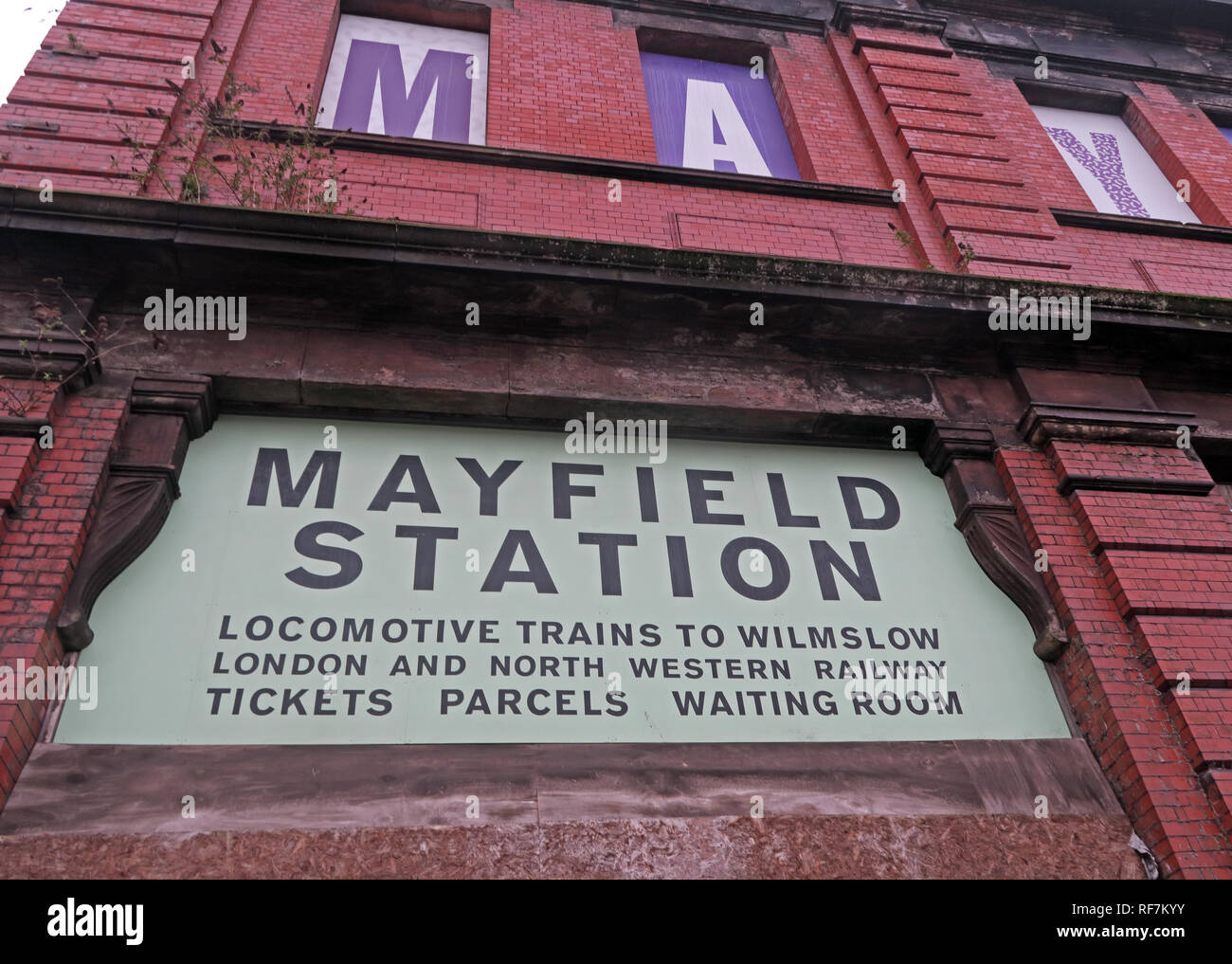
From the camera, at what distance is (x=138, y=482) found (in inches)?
205

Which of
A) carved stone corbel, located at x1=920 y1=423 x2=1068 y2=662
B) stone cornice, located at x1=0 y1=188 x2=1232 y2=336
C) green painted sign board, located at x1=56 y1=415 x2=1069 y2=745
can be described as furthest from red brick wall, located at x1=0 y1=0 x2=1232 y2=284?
green painted sign board, located at x1=56 y1=415 x2=1069 y2=745

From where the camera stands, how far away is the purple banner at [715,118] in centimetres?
859

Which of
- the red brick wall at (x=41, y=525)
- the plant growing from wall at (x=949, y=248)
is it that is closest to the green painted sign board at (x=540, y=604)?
the red brick wall at (x=41, y=525)

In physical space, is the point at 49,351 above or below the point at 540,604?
above

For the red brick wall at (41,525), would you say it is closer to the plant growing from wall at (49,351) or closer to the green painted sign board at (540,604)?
the plant growing from wall at (49,351)

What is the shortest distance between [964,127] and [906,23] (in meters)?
1.85

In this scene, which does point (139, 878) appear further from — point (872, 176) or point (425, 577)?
point (872, 176)

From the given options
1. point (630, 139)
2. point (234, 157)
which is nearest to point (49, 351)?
point (234, 157)

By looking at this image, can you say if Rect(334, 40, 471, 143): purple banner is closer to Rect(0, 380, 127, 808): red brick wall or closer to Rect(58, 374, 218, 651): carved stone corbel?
Rect(58, 374, 218, 651): carved stone corbel

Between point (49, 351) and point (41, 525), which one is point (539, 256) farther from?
point (41, 525)

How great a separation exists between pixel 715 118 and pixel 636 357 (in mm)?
3757

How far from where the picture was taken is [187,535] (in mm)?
5242

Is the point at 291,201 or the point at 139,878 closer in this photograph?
the point at 139,878
